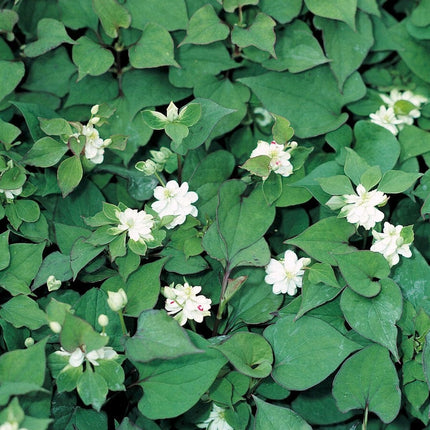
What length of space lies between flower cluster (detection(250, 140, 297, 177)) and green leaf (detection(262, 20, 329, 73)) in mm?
328

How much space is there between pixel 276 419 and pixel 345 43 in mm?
1088

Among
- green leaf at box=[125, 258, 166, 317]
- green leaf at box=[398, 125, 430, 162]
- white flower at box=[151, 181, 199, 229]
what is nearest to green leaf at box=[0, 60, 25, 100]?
white flower at box=[151, 181, 199, 229]

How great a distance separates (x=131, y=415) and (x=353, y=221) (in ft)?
2.25

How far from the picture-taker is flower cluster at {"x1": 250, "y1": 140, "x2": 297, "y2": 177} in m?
1.47

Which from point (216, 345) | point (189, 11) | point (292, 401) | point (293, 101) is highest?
point (189, 11)

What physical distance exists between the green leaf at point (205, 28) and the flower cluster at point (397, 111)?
Answer: 50 centimetres

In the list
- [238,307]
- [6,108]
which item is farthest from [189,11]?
[238,307]

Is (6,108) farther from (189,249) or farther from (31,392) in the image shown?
(31,392)

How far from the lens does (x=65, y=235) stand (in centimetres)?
148

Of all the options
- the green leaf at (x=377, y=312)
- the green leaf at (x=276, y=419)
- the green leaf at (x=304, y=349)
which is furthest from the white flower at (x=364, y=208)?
the green leaf at (x=276, y=419)

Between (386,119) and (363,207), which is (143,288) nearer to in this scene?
(363,207)

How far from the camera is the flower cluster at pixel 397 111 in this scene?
5.66 ft

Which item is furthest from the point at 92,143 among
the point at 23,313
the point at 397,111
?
the point at 397,111

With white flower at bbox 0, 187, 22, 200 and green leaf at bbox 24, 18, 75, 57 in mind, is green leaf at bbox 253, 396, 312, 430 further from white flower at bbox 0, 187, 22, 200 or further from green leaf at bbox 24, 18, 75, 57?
green leaf at bbox 24, 18, 75, 57
